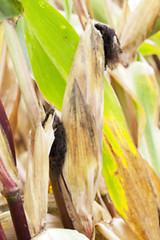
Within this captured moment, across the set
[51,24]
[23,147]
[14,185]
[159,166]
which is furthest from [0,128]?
[23,147]

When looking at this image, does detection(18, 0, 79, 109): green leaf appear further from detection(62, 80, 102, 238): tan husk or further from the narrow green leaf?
detection(62, 80, 102, 238): tan husk

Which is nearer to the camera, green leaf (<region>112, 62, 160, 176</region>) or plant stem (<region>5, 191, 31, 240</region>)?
plant stem (<region>5, 191, 31, 240</region>)

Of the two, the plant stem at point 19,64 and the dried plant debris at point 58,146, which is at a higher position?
the plant stem at point 19,64

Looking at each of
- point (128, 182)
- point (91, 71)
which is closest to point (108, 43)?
point (91, 71)

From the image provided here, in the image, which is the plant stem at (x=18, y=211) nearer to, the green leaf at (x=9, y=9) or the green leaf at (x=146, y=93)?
the green leaf at (x=9, y=9)

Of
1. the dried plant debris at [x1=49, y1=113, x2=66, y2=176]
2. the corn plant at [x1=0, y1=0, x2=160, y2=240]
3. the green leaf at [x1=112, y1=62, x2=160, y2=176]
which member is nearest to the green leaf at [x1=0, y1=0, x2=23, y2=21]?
the corn plant at [x1=0, y1=0, x2=160, y2=240]

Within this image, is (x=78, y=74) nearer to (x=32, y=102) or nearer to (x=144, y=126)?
(x=32, y=102)

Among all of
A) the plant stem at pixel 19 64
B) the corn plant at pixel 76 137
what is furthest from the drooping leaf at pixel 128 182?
the plant stem at pixel 19 64
